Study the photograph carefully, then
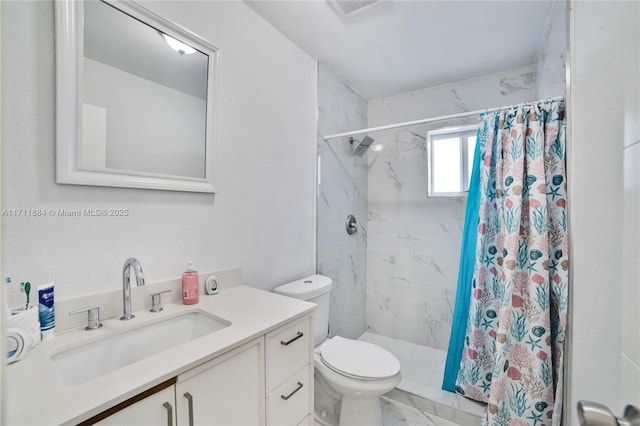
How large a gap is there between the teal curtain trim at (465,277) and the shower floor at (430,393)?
12 cm

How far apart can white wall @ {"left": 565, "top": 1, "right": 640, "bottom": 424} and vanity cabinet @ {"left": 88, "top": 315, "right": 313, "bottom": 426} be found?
89cm

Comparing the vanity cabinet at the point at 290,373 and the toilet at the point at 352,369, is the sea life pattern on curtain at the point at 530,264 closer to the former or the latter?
the toilet at the point at 352,369

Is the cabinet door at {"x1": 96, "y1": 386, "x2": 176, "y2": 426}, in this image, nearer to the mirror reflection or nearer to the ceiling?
A: the mirror reflection

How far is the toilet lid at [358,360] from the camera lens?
1.45 m

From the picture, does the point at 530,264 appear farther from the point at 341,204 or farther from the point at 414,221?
the point at 341,204

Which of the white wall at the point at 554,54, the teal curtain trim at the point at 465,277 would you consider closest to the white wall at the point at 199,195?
the teal curtain trim at the point at 465,277

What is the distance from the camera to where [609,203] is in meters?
0.61

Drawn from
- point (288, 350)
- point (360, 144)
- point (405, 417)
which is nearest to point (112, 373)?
point (288, 350)

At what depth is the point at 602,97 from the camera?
0.63 meters

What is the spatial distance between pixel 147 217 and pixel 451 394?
2.01 metres

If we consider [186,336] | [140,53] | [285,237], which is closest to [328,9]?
[140,53]

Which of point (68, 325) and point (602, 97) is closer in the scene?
point (602, 97)

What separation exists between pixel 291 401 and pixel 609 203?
1199 mm

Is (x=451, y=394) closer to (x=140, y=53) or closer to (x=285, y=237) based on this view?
(x=285, y=237)
